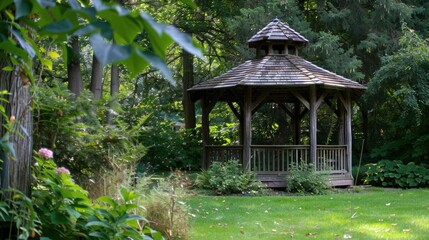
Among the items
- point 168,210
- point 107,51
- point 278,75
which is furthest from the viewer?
point 278,75

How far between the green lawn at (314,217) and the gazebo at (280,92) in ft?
6.25

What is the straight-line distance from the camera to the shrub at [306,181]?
14.5m

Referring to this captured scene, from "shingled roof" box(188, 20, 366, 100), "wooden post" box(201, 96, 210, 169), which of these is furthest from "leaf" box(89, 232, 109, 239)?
"wooden post" box(201, 96, 210, 169)

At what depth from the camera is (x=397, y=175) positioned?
16.5 m

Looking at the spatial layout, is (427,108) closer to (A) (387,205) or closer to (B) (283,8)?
(B) (283,8)

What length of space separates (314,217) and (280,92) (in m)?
7.82

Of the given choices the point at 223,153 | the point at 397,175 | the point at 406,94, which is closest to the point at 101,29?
the point at 223,153

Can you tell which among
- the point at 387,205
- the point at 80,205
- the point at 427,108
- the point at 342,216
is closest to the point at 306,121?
the point at 427,108

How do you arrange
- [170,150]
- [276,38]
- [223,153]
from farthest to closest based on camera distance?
1. [170,150]
2. [223,153]
3. [276,38]

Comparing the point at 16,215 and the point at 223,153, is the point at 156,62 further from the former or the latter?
the point at 223,153

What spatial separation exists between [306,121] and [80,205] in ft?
68.3

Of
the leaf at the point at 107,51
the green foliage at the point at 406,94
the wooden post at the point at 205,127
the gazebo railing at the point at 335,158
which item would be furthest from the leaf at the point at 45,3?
the green foliage at the point at 406,94

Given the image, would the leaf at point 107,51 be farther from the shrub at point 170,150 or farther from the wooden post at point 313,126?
the shrub at point 170,150

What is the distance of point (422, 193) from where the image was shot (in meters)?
14.1
